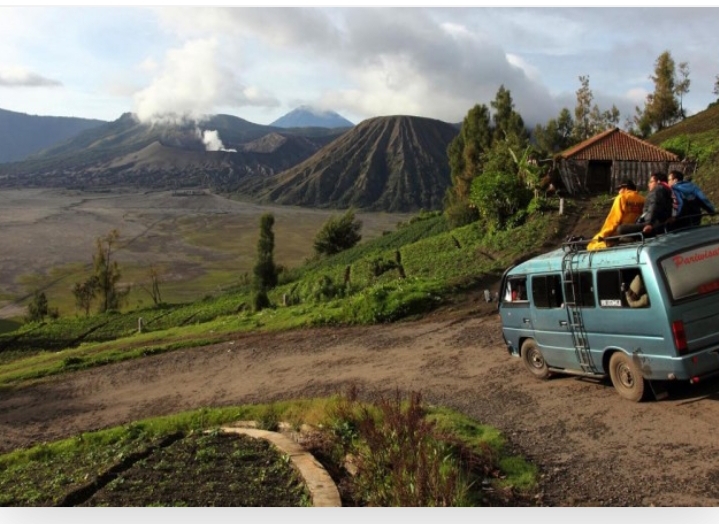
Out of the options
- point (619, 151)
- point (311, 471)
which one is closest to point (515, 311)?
point (311, 471)

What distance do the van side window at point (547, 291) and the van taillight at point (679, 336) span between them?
2303 millimetres

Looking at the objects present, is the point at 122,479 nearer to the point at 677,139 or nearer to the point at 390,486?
the point at 390,486

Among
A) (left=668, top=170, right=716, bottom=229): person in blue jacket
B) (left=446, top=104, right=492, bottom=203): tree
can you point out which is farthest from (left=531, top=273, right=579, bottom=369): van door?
(left=446, top=104, right=492, bottom=203): tree

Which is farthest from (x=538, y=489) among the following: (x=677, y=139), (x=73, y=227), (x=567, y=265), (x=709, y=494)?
(x=73, y=227)

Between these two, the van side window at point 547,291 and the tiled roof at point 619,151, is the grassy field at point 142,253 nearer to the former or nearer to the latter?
the tiled roof at point 619,151

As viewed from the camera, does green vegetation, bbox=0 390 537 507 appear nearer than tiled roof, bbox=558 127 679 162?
Yes

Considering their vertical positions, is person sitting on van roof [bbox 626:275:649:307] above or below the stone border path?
above

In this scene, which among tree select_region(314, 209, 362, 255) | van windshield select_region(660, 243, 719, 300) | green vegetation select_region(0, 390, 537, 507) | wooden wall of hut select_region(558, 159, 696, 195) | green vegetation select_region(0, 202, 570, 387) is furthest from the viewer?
tree select_region(314, 209, 362, 255)

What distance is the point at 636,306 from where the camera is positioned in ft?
28.6

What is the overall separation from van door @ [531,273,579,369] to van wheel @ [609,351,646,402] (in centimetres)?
85

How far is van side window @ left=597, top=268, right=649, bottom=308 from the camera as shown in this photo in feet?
28.4

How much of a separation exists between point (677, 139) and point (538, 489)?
118 ft

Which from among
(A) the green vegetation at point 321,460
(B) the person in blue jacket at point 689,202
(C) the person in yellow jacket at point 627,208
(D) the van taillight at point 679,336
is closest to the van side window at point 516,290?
(C) the person in yellow jacket at point 627,208

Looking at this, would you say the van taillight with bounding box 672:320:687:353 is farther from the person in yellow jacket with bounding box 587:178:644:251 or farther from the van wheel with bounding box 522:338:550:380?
the van wheel with bounding box 522:338:550:380
